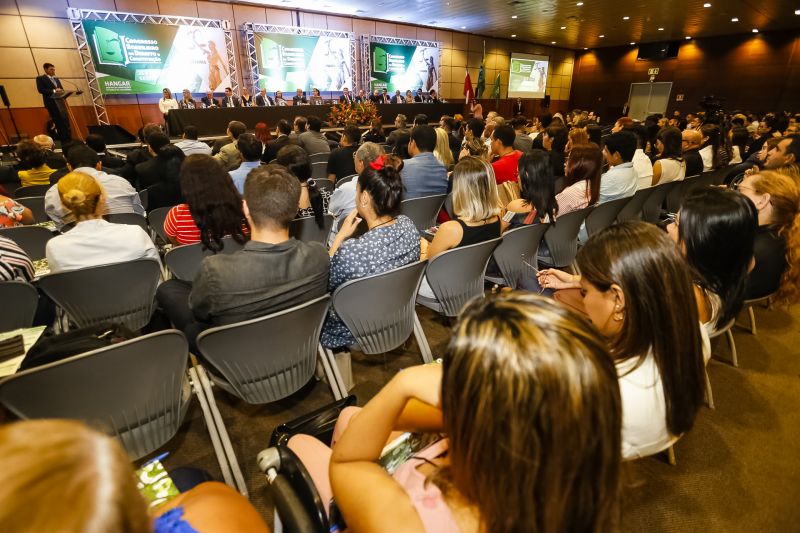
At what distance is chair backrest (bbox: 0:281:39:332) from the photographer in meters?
1.84

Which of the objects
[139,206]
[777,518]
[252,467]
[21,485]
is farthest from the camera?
[139,206]

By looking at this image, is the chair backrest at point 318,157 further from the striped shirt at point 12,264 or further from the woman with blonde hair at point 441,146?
the striped shirt at point 12,264

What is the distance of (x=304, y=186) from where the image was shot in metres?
3.21

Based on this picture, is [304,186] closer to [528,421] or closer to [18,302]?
[18,302]

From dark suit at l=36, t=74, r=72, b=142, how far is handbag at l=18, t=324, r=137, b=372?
974 cm

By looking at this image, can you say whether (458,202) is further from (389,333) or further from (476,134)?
(476,134)

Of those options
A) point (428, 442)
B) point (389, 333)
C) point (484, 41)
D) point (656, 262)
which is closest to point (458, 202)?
point (389, 333)

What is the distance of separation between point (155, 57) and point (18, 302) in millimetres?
10929

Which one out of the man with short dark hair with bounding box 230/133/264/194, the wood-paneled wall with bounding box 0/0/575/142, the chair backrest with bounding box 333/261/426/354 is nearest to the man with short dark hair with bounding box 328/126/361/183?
the man with short dark hair with bounding box 230/133/264/194

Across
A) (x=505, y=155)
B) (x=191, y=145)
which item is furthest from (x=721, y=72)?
(x=191, y=145)

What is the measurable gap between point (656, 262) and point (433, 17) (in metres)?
14.8

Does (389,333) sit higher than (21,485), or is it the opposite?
(21,485)

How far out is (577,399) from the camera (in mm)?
570

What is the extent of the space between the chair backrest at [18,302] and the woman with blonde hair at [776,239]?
391 centimetres
